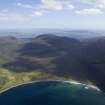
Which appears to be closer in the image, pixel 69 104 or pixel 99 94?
pixel 69 104

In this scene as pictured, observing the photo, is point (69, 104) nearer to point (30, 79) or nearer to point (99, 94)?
point (99, 94)

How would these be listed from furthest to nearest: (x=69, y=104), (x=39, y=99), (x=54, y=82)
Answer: (x=54, y=82)
(x=39, y=99)
(x=69, y=104)

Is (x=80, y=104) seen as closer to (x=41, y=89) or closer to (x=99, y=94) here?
(x=99, y=94)

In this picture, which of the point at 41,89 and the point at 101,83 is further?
the point at 101,83

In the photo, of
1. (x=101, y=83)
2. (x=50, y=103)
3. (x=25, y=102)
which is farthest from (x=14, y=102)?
(x=101, y=83)

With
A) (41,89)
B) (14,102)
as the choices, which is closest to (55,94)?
(41,89)

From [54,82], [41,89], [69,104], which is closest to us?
[69,104]

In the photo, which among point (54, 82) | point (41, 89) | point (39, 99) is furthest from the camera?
point (54, 82)
